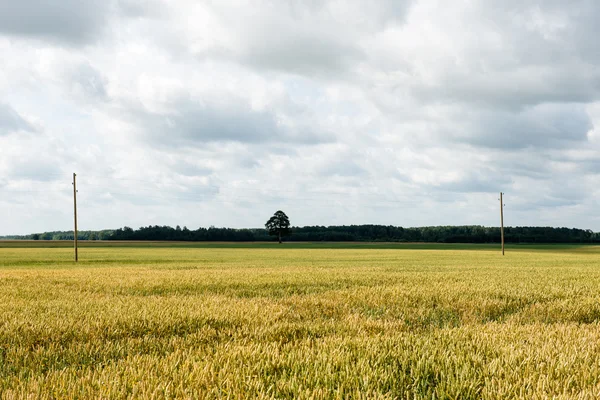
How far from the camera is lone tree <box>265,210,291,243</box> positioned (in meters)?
147

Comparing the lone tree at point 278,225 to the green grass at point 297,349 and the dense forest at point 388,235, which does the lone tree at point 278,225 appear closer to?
the dense forest at point 388,235

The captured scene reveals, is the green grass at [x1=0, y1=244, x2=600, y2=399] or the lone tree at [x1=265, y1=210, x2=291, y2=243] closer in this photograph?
the green grass at [x1=0, y1=244, x2=600, y2=399]

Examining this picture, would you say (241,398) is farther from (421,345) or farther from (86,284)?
(86,284)

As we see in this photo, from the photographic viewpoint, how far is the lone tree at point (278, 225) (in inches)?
5778

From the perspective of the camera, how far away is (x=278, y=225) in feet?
483

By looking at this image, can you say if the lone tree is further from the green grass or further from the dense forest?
the green grass

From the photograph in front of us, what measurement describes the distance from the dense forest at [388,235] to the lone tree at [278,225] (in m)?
4.82

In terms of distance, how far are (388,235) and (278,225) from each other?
167 ft

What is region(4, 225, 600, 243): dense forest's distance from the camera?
15850cm

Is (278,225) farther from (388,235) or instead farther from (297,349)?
(297,349)

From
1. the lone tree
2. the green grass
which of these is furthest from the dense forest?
the green grass

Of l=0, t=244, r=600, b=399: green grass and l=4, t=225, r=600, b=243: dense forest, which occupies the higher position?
l=0, t=244, r=600, b=399: green grass

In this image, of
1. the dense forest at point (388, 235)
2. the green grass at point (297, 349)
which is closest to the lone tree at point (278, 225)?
the dense forest at point (388, 235)

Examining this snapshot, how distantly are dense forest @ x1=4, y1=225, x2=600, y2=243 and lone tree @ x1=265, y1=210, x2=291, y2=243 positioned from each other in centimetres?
482
